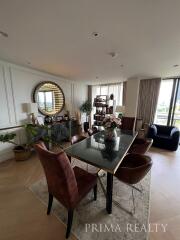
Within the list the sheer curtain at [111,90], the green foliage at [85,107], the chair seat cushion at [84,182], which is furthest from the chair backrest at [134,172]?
the green foliage at [85,107]

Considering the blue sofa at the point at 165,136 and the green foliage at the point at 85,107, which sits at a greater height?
the green foliage at the point at 85,107

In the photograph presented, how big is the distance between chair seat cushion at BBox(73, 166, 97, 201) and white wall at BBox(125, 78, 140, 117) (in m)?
3.58

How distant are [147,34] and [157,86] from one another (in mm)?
3090

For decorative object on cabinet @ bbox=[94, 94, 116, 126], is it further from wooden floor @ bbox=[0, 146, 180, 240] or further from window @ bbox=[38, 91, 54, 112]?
wooden floor @ bbox=[0, 146, 180, 240]

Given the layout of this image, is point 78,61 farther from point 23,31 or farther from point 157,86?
point 157,86

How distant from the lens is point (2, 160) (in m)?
3.01

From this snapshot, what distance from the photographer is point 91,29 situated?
1628 millimetres

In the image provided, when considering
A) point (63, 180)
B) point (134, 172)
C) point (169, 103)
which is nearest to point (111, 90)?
point (169, 103)

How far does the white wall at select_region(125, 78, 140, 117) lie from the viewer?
447 cm

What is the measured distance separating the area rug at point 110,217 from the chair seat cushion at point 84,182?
0.42 m

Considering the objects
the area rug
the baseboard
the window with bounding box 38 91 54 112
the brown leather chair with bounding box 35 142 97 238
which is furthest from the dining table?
the window with bounding box 38 91 54 112

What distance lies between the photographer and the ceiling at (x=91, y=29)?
4.06 ft

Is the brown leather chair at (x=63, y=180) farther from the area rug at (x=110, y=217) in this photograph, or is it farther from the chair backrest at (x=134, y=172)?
the chair backrest at (x=134, y=172)

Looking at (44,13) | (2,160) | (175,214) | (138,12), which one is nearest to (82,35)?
(44,13)
